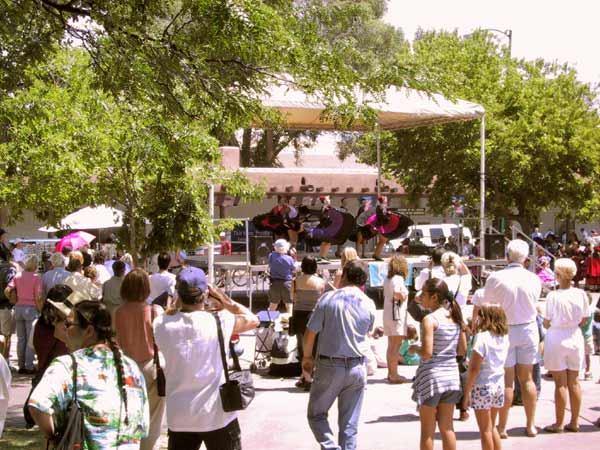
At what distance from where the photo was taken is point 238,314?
18.6 ft

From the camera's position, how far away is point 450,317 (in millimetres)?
6695

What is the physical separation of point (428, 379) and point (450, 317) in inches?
20.6

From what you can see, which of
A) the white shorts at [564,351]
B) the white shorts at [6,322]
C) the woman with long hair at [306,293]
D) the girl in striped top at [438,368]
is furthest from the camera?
the white shorts at [6,322]

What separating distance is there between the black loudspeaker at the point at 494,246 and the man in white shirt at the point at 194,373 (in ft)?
56.6

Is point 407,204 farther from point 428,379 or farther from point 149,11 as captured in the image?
point 428,379

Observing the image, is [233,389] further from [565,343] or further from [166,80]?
[166,80]

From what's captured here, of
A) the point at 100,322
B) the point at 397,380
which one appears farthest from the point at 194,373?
the point at 397,380

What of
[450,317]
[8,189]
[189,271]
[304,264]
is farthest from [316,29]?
[8,189]

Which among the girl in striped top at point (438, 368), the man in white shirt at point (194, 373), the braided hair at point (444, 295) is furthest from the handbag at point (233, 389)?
the braided hair at point (444, 295)

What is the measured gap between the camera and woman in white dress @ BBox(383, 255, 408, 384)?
11008 mm

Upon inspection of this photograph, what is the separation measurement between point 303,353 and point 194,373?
1.84m

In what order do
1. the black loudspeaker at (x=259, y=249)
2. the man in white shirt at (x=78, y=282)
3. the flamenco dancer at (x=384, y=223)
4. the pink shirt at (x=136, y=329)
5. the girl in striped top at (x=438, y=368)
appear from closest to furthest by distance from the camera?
the girl in striped top at (x=438, y=368), the pink shirt at (x=136, y=329), the man in white shirt at (x=78, y=282), the black loudspeaker at (x=259, y=249), the flamenco dancer at (x=384, y=223)

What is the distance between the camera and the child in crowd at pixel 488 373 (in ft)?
22.7

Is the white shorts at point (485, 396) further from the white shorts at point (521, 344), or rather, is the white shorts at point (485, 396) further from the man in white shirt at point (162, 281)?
the man in white shirt at point (162, 281)
